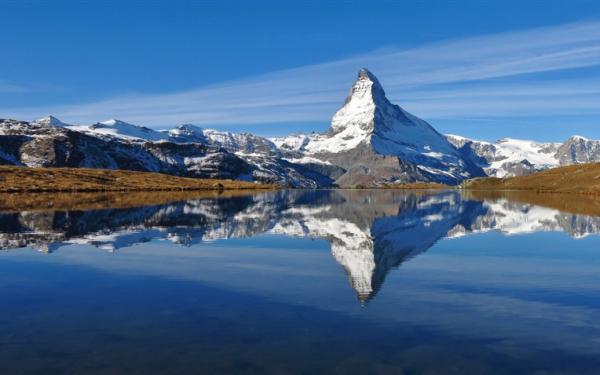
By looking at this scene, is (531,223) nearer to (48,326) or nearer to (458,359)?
(458,359)

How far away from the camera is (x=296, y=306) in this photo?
81.4 feet

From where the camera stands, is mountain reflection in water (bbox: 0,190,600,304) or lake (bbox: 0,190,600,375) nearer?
lake (bbox: 0,190,600,375)

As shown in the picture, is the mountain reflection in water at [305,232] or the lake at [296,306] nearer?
the lake at [296,306]

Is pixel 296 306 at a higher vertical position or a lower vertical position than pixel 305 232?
lower

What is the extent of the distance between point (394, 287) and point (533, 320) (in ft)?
26.1

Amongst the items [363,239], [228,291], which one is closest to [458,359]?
[228,291]

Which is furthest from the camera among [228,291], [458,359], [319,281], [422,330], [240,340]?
[319,281]

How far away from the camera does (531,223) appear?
7431 centimetres

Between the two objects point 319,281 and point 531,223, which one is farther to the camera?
point 531,223

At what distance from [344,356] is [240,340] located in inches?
154

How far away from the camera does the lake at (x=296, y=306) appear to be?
17.5m

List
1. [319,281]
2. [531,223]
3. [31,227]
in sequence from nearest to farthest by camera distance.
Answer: [319,281]
[31,227]
[531,223]

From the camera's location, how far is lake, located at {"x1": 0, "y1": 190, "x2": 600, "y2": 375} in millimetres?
17469

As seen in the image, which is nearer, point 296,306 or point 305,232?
point 296,306
